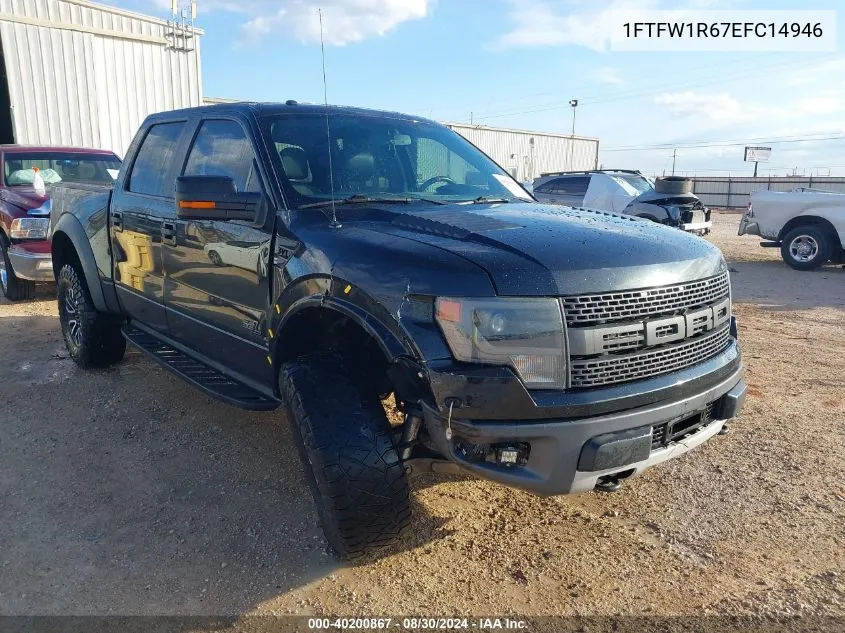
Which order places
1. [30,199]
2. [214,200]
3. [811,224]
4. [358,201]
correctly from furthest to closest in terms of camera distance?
1. [811,224]
2. [30,199]
3. [358,201]
4. [214,200]

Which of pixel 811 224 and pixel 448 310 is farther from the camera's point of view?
pixel 811 224

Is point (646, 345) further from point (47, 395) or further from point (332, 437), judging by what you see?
point (47, 395)

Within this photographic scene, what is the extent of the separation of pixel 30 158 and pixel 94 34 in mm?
9013

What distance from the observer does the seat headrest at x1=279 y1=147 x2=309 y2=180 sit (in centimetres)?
331

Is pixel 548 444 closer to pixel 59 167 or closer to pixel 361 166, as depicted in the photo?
pixel 361 166

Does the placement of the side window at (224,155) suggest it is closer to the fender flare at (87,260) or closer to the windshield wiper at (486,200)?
the windshield wiper at (486,200)

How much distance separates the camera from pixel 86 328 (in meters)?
5.21

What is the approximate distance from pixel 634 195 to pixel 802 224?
120 inches

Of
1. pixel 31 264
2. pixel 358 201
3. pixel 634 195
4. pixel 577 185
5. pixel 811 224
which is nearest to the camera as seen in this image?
pixel 358 201

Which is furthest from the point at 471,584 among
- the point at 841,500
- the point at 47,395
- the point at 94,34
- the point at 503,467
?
the point at 94,34

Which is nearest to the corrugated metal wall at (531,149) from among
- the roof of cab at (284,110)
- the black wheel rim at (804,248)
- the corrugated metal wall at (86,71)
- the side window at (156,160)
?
the corrugated metal wall at (86,71)

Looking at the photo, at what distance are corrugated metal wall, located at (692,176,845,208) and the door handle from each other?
38.1 m

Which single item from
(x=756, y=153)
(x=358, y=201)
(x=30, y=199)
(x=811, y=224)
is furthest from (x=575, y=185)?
(x=756, y=153)

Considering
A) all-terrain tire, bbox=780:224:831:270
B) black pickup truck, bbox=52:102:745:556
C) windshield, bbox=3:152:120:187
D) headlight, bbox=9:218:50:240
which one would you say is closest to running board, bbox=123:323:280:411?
black pickup truck, bbox=52:102:745:556
